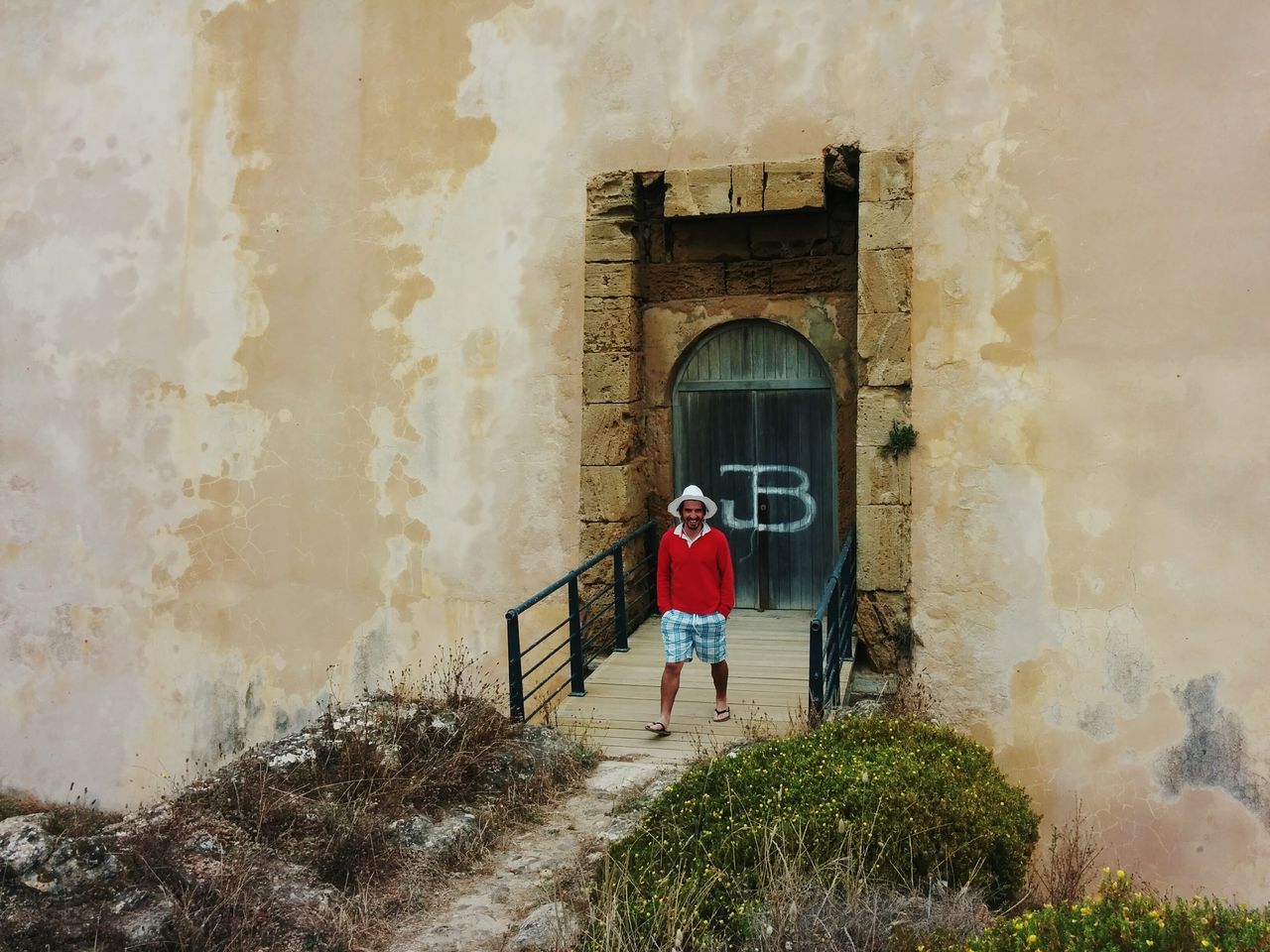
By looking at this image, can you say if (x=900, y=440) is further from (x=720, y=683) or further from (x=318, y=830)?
(x=318, y=830)

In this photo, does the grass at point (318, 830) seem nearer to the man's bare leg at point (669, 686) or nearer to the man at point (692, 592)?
the man's bare leg at point (669, 686)

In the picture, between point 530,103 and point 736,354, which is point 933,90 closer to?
point 736,354

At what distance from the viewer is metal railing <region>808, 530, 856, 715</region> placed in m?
6.86

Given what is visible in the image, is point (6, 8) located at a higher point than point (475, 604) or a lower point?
higher

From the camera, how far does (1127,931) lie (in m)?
4.02

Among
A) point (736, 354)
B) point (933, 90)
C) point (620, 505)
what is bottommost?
point (620, 505)

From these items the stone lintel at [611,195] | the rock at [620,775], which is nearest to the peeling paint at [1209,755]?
the rock at [620,775]

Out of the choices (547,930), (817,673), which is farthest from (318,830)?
(817,673)

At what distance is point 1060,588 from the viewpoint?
827 centimetres

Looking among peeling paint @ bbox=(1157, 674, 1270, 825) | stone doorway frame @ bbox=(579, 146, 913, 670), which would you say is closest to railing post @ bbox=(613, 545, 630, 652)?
stone doorway frame @ bbox=(579, 146, 913, 670)

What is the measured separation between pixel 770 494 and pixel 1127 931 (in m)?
5.80

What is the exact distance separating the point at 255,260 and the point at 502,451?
8.91 ft

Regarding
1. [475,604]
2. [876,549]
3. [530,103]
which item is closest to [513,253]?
[530,103]

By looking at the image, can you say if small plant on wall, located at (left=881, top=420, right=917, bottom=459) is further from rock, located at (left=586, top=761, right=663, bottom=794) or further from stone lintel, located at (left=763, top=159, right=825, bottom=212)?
rock, located at (left=586, top=761, right=663, bottom=794)
